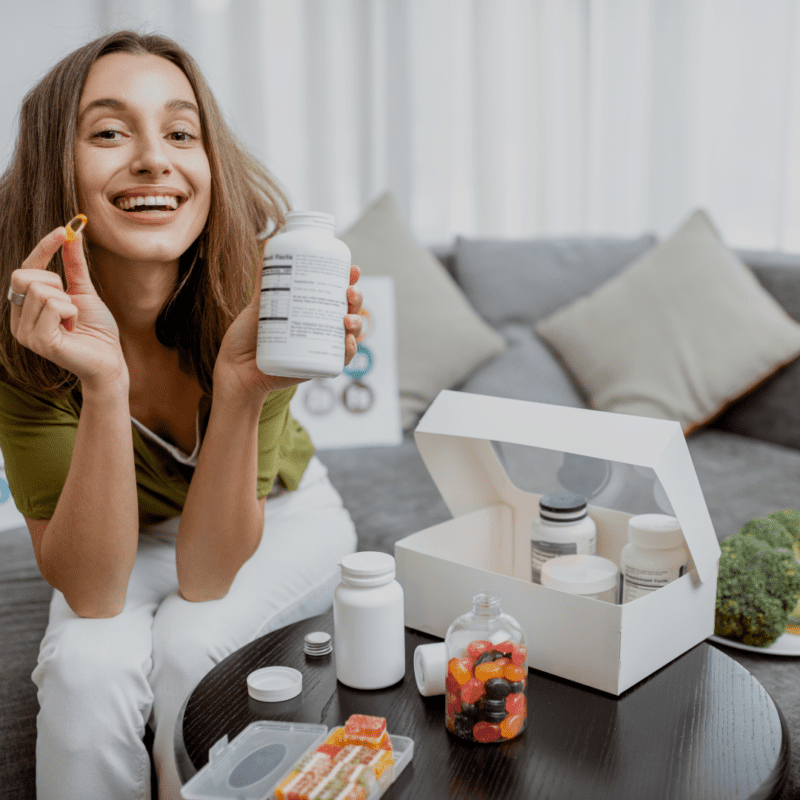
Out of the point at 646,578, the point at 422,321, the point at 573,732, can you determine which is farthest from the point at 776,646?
the point at 422,321

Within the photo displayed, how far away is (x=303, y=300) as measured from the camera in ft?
2.44

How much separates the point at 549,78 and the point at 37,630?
243 centimetres

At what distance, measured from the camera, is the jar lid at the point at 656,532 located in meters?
0.84

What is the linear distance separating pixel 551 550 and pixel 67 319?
22.3 inches

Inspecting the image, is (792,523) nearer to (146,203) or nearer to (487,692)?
(487,692)

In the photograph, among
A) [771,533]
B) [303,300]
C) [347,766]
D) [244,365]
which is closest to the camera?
[347,766]

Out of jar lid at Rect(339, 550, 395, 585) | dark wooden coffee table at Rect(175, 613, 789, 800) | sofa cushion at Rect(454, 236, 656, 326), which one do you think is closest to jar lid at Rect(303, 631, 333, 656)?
dark wooden coffee table at Rect(175, 613, 789, 800)

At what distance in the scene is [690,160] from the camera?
9.18 ft

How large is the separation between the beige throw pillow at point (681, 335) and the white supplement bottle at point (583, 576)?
112 centimetres

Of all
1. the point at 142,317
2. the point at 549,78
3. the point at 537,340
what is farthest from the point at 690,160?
the point at 142,317

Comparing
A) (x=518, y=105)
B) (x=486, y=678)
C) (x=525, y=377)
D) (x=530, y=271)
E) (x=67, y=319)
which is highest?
(x=518, y=105)

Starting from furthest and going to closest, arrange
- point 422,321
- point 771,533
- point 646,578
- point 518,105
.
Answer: point 518,105 < point 422,321 < point 771,533 < point 646,578

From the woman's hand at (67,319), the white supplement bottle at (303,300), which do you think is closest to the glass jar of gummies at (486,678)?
the white supplement bottle at (303,300)

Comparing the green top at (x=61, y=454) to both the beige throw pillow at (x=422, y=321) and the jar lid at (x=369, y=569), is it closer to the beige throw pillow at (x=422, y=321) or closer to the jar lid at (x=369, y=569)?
the jar lid at (x=369, y=569)
